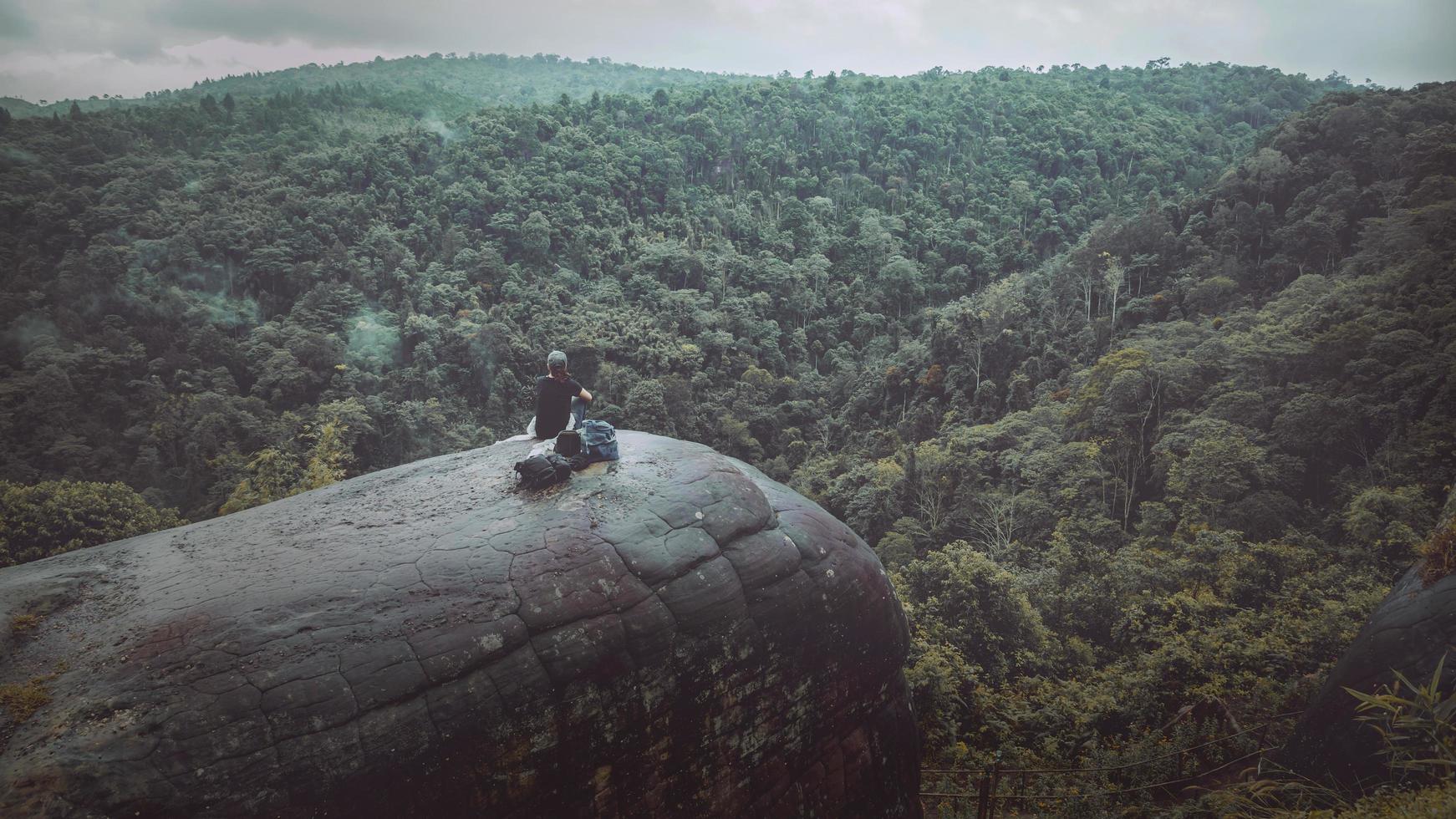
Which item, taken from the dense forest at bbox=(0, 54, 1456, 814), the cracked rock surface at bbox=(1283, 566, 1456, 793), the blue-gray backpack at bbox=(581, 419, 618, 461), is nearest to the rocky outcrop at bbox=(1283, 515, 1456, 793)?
the cracked rock surface at bbox=(1283, 566, 1456, 793)

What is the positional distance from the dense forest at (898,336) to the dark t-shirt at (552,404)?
28.9 ft

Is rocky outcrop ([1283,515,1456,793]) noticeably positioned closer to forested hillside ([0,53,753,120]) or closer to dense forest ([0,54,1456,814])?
dense forest ([0,54,1456,814])

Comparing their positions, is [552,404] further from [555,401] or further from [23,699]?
[23,699]

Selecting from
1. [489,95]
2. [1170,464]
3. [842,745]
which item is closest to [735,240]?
[1170,464]

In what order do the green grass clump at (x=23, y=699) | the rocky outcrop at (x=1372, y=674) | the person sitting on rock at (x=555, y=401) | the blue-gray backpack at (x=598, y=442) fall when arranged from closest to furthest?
the green grass clump at (x=23, y=699) < the rocky outcrop at (x=1372, y=674) < the blue-gray backpack at (x=598, y=442) < the person sitting on rock at (x=555, y=401)

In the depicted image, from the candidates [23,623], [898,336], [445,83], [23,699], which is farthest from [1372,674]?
[445,83]

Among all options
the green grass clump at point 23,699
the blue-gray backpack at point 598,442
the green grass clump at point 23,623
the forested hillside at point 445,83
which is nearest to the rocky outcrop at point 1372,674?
the blue-gray backpack at point 598,442

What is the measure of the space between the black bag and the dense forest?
8.88m

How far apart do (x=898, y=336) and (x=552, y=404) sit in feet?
192

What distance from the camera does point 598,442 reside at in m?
7.86

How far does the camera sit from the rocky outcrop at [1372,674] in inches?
276

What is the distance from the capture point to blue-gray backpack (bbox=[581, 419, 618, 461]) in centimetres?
778

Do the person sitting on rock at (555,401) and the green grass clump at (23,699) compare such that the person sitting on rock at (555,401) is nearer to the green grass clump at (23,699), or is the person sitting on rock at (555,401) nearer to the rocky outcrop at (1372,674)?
the green grass clump at (23,699)

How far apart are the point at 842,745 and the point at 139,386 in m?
42.0
